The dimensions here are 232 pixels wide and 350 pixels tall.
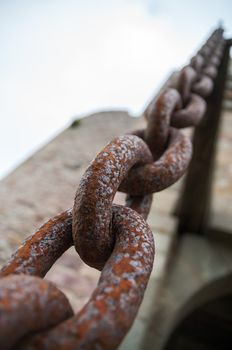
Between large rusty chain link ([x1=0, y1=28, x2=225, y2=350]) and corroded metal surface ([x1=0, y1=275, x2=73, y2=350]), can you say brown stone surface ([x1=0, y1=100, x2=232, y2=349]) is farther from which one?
corroded metal surface ([x1=0, y1=275, x2=73, y2=350])

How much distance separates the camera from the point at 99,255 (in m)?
0.46

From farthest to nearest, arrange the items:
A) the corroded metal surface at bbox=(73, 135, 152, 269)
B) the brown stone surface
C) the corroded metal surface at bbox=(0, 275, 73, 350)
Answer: the brown stone surface, the corroded metal surface at bbox=(73, 135, 152, 269), the corroded metal surface at bbox=(0, 275, 73, 350)

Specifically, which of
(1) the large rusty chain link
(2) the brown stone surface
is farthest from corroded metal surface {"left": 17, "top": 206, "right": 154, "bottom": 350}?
(2) the brown stone surface

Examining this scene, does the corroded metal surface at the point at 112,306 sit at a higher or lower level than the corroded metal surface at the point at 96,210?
lower

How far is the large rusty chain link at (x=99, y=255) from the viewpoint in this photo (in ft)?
1.07

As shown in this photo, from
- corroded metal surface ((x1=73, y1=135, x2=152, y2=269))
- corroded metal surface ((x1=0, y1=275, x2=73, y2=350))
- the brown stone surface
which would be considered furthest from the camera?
the brown stone surface

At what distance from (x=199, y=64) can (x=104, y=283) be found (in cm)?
106

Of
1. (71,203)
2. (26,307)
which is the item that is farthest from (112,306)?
(71,203)

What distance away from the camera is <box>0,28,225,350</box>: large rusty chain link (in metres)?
0.33

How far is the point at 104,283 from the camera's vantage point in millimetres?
378

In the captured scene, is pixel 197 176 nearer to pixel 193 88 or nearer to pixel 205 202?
pixel 205 202

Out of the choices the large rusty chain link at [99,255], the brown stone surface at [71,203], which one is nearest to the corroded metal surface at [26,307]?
the large rusty chain link at [99,255]

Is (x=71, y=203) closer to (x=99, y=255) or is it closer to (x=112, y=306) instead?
(x=99, y=255)

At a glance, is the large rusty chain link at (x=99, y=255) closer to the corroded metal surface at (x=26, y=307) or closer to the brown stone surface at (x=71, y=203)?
the corroded metal surface at (x=26, y=307)
